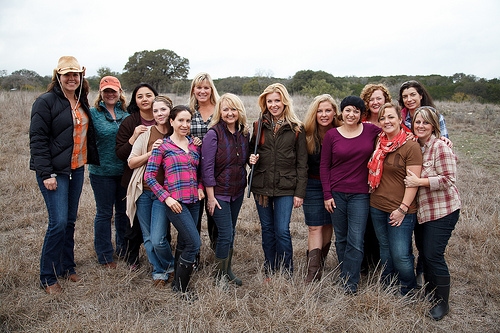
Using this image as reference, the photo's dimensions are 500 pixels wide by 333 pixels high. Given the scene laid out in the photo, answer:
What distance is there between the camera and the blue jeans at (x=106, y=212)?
3.85 meters

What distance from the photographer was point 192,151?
11.1 feet

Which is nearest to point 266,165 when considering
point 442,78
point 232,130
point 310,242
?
point 232,130

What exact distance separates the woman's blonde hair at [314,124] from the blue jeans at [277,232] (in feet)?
1.90

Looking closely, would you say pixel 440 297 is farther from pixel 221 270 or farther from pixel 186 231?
pixel 186 231

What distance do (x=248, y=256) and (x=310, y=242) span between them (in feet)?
3.03

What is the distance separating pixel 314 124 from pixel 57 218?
2.66 m

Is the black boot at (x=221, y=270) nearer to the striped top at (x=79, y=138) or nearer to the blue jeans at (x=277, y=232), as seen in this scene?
the blue jeans at (x=277, y=232)

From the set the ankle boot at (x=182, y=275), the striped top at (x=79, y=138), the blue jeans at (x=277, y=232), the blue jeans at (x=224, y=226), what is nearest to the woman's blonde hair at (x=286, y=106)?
the blue jeans at (x=277, y=232)

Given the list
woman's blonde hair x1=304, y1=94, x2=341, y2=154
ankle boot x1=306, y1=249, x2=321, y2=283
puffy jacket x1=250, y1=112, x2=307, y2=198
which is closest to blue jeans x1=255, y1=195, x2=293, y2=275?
puffy jacket x1=250, y1=112, x2=307, y2=198

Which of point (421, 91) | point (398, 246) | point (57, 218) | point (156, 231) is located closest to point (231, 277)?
point (156, 231)

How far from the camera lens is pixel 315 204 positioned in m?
3.72

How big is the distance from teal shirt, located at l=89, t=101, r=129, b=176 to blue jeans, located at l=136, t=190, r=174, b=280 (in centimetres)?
57

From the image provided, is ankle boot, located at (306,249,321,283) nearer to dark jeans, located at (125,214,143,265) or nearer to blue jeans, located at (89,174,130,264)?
dark jeans, located at (125,214,143,265)

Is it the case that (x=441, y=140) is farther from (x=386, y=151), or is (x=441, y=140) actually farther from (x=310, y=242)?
(x=310, y=242)
